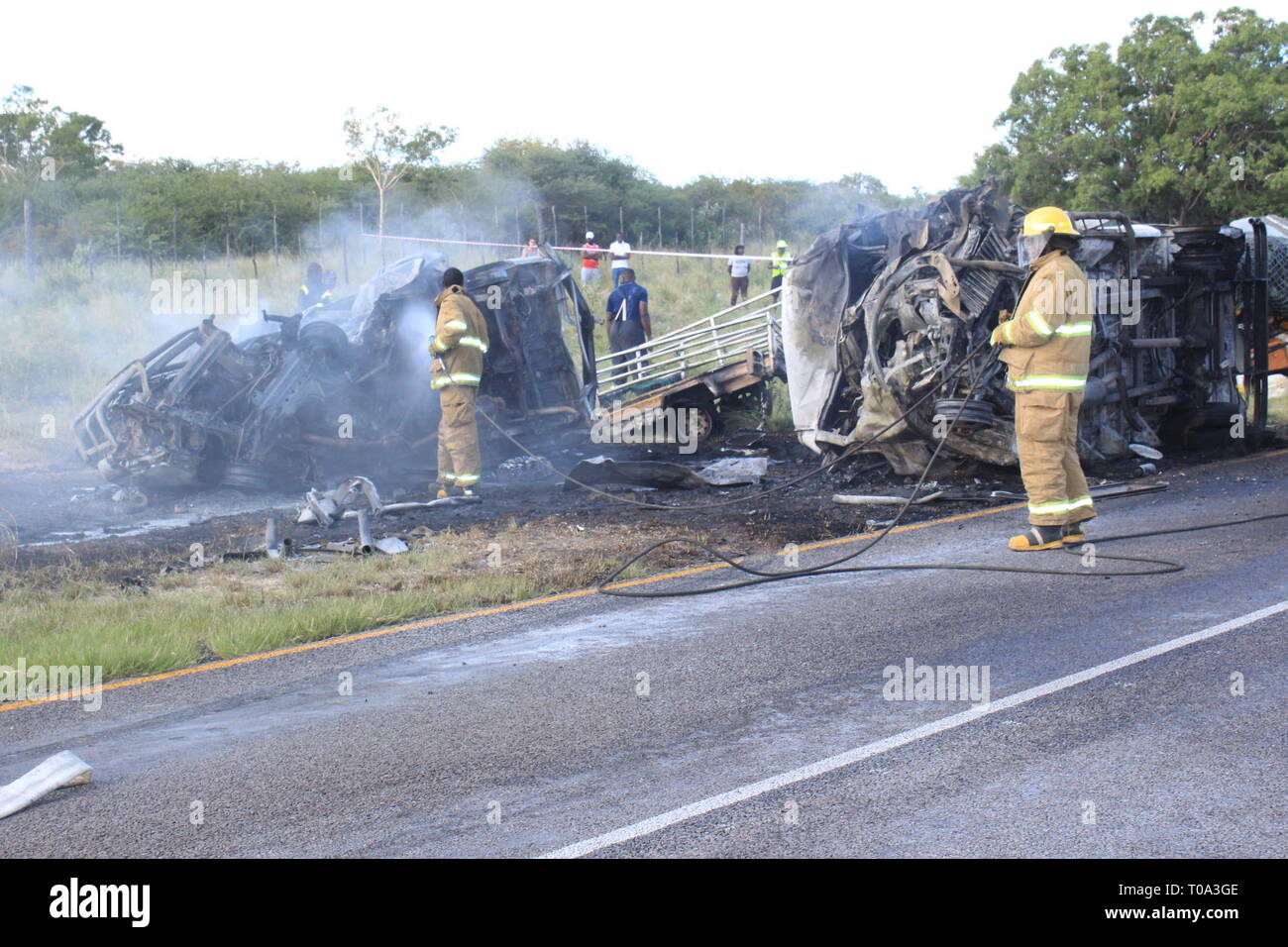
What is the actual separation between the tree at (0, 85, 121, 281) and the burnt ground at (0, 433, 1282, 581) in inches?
973

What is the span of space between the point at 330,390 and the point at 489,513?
256 centimetres

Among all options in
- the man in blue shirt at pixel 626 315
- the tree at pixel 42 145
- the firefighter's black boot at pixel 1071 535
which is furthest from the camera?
the tree at pixel 42 145

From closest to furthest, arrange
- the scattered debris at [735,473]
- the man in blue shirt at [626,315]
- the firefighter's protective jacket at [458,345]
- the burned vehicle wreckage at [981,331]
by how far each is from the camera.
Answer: the burned vehicle wreckage at [981,331]
the firefighter's protective jacket at [458,345]
the scattered debris at [735,473]
the man in blue shirt at [626,315]

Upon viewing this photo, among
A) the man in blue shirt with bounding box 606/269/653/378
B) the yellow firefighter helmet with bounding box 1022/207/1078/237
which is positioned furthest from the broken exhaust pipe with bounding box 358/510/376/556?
the man in blue shirt with bounding box 606/269/653/378

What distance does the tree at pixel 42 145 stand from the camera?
3459 cm

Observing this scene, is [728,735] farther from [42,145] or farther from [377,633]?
[42,145]

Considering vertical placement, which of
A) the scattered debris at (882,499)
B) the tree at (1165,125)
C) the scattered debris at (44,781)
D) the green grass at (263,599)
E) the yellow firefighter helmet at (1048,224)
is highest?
the tree at (1165,125)

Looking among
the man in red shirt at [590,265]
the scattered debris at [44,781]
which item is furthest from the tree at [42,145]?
the scattered debris at [44,781]

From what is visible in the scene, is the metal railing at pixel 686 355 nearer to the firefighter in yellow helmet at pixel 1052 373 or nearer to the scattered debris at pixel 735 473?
the scattered debris at pixel 735 473

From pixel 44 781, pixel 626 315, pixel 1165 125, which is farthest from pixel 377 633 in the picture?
pixel 1165 125

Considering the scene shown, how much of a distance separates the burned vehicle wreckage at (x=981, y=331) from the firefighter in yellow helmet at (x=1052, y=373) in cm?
117

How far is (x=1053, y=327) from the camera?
8.03m

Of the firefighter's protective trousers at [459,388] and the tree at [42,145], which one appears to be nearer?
the firefighter's protective trousers at [459,388]

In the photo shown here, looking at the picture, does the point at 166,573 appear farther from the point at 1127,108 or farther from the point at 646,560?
the point at 1127,108
